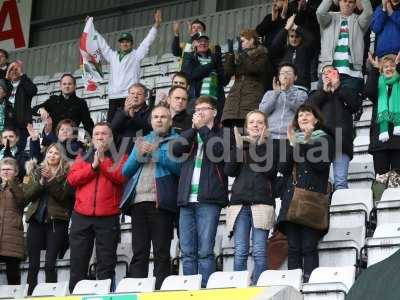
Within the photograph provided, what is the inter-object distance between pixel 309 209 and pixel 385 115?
175 centimetres

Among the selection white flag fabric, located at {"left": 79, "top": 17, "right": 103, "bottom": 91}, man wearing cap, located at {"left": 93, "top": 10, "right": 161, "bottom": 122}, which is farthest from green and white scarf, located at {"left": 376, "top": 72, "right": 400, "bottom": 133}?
white flag fabric, located at {"left": 79, "top": 17, "right": 103, "bottom": 91}

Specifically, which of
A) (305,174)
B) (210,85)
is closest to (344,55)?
(210,85)

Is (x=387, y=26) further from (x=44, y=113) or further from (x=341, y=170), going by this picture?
(x=44, y=113)

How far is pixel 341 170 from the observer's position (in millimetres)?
7910

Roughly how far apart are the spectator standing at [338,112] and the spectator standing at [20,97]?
13.6 feet

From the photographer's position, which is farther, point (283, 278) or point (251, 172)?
point (251, 172)

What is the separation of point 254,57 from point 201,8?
25.7 ft

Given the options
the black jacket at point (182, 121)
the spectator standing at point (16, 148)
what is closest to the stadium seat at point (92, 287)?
the black jacket at point (182, 121)

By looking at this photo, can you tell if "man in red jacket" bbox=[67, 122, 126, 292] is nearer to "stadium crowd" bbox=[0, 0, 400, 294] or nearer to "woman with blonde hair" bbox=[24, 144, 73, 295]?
"stadium crowd" bbox=[0, 0, 400, 294]

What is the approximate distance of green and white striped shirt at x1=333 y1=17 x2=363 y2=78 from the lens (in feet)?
31.4

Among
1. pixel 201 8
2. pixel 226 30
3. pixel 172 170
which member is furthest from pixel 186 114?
pixel 201 8

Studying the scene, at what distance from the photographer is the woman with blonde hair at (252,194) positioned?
22.4ft

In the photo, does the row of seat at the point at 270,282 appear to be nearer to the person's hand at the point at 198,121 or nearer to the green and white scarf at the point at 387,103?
the person's hand at the point at 198,121

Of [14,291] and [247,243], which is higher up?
[247,243]
